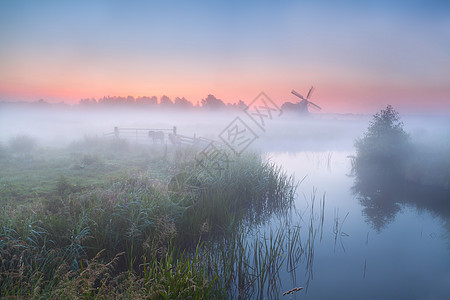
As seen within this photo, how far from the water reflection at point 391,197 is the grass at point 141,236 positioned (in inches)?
159

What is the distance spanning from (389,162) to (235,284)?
20988 millimetres

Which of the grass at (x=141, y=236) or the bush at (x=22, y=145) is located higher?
the bush at (x=22, y=145)

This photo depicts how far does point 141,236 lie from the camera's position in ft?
18.4

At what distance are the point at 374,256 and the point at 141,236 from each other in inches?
273

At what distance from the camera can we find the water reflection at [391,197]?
10.5 metres

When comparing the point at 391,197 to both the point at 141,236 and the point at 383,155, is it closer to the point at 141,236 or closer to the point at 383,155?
the point at 383,155

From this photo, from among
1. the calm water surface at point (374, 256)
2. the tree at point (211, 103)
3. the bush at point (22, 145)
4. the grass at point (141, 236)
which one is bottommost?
the calm water surface at point (374, 256)

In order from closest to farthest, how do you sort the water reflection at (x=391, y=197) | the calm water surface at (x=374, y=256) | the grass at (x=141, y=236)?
1. the grass at (x=141, y=236)
2. the calm water surface at (x=374, y=256)
3. the water reflection at (x=391, y=197)

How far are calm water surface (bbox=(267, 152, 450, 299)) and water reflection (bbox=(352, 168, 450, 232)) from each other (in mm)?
149

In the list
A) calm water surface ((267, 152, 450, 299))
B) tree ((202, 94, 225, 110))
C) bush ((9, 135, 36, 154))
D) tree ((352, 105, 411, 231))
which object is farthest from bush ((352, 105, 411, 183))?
tree ((202, 94, 225, 110))

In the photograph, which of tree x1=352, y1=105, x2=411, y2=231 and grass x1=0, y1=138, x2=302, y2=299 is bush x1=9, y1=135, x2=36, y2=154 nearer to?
grass x1=0, y1=138, x2=302, y2=299

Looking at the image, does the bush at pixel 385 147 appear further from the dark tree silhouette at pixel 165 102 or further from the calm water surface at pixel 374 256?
the dark tree silhouette at pixel 165 102

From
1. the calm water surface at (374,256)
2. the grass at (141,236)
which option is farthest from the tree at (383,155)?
the grass at (141,236)

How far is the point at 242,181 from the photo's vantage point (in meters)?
10.1
